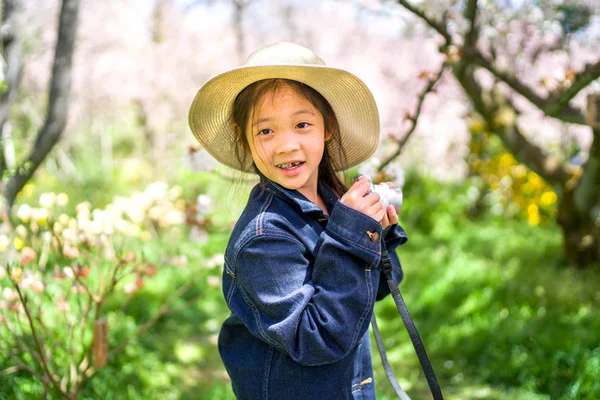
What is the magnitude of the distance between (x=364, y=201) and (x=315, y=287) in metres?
0.21

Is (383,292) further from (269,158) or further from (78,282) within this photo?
(78,282)

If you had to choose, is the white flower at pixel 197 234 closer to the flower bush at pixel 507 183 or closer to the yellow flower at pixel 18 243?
the yellow flower at pixel 18 243

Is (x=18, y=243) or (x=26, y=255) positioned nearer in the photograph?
(x=26, y=255)

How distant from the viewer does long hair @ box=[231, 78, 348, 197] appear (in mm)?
1273

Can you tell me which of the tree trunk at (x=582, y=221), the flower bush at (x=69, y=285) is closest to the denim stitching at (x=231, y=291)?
the flower bush at (x=69, y=285)

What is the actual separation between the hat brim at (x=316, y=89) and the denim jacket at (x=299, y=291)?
24 centimetres

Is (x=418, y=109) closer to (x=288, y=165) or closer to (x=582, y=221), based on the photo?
(x=288, y=165)

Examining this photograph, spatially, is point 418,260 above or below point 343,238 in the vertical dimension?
below

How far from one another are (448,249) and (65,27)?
3.71m

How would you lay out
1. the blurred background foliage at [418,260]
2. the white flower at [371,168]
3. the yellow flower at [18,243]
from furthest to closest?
1. the yellow flower at [18,243]
2. the blurred background foliage at [418,260]
3. the white flower at [371,168]

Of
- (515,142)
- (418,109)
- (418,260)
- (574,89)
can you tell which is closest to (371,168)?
(418,109)

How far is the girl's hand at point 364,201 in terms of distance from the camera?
117cm

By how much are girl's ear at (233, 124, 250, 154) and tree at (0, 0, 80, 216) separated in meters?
1.48

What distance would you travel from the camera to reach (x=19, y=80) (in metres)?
2.73
